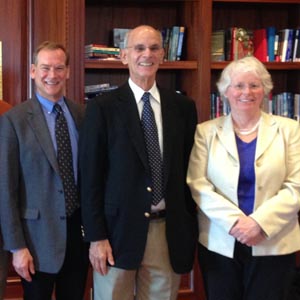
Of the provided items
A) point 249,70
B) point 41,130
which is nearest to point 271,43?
point 249,70

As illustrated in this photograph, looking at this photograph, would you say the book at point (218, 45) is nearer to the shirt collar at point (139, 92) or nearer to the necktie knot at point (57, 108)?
the shirt collar at point (139, 92)

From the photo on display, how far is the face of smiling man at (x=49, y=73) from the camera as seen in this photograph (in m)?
2.16

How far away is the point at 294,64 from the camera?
10.9 ft

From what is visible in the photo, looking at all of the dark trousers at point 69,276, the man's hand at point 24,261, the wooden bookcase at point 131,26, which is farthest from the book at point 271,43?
the man's hand at point 24,261

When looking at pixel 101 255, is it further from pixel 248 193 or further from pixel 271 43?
pixel 271 43

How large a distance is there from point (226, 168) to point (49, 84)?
2.70ft

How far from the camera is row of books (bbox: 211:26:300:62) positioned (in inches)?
131

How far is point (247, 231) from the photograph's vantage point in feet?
6.69

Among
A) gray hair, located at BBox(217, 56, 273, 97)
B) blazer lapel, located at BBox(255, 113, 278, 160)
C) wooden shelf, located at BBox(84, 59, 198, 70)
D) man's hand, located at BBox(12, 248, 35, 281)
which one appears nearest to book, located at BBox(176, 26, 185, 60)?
wooden shelf, located at BBox(84, 59, 198, 70)

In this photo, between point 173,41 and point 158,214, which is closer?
point 158,214

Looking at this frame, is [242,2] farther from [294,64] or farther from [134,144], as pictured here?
[134,144]

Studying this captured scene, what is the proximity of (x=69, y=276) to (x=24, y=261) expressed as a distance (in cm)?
25

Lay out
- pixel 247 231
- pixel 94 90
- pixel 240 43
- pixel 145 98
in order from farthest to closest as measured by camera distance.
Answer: pixel 240 43 < pixel 94 90 < pixel 145 98 < pixel 247 231

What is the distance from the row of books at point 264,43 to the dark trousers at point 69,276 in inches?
67.6
